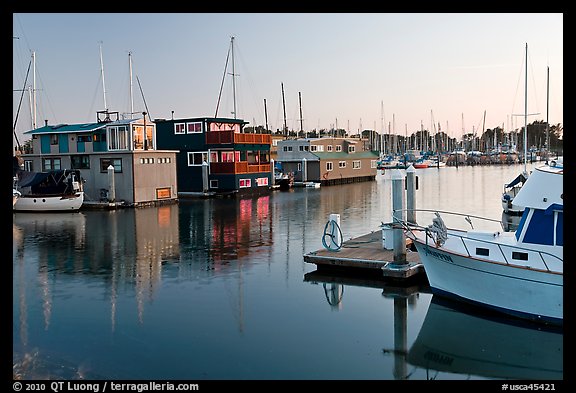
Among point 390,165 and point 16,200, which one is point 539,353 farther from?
point 390,165

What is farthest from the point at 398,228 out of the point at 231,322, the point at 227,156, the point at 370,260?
the point at 227,156

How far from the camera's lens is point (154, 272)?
742 inches

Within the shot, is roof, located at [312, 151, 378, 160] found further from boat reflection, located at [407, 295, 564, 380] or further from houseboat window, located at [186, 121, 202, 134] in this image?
boat reflection, located at [407, 295, 564, 380]

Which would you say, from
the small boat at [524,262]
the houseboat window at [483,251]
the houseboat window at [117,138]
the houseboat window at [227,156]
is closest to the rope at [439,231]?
the small boat at [524,262]

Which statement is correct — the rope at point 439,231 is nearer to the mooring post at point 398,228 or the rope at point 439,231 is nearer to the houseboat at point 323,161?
the mooring post at point 398,228

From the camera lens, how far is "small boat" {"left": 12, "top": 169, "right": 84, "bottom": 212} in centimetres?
3775

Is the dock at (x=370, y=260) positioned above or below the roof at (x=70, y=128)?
below

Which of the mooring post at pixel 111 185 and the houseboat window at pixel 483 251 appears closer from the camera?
the houseboat window at pixel 483 251

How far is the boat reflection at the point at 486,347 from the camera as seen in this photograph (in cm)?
1066

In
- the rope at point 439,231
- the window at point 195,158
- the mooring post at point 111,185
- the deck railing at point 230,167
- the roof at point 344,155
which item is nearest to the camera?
the rope at point 439,231

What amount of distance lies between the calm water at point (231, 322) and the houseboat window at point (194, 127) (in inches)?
987

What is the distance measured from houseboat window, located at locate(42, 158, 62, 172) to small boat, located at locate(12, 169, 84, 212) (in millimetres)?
3122

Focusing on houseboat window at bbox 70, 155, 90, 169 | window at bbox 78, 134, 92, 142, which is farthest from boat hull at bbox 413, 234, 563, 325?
window at bbox 78, 134, 92, 142
